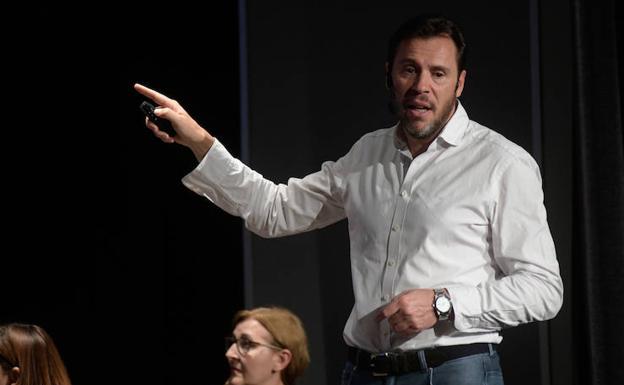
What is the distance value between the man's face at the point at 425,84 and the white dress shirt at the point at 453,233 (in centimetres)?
4

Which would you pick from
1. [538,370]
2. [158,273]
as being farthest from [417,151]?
[158,273]

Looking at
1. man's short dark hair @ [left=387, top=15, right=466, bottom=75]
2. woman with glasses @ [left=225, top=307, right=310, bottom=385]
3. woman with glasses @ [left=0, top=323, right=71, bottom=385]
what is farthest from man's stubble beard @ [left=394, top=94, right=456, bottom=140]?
woman with glasses @ [left=0, top=323, right=71, bottom=385]

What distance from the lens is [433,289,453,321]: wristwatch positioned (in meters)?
2.07

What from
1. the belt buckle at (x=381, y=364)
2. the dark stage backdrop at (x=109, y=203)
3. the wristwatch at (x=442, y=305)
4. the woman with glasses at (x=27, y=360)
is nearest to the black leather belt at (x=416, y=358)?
the belt buckle at (x=381, y=364)

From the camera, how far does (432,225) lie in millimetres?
2221

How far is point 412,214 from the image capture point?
2256 millimetres

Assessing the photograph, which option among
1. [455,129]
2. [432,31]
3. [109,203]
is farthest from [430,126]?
[109,203]

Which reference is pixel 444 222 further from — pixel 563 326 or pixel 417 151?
pixel 563 326

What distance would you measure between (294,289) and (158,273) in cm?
56

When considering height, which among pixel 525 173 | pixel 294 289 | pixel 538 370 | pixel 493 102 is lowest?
pixel 538 370

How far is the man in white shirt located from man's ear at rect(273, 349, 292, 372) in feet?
1.25

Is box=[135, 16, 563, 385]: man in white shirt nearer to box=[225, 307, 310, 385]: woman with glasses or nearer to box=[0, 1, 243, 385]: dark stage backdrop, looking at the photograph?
box=[225, 307, 310, 385]: woman with glasses

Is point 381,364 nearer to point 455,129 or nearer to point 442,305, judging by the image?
point 442,305

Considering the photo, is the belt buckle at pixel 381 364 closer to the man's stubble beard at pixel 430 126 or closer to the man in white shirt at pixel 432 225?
the man in white shirt at pixel 432 225
